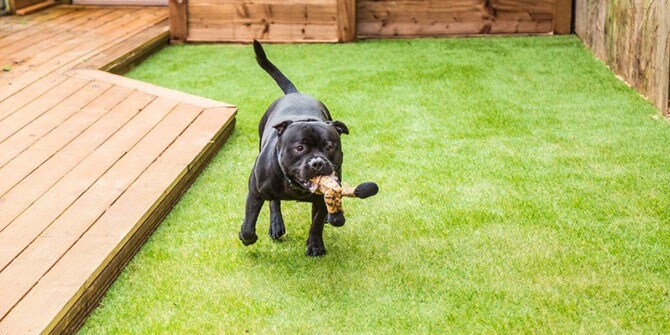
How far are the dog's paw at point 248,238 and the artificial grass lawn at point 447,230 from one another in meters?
0.06

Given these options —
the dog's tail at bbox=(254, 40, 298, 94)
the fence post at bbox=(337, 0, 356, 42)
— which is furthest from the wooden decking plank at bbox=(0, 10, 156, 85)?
the dog's tail at bbox=(254, 40, 298, 94)

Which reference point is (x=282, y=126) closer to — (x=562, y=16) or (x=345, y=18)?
(x=345, y=18)

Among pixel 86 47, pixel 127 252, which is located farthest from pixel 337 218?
pixel 86 47

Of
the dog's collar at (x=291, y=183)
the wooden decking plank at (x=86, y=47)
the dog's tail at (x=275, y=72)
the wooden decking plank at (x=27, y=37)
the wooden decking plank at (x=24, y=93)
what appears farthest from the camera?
the wooden decking plank at (x=27, y=37)

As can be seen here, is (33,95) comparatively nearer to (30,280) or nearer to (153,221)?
(153,221)

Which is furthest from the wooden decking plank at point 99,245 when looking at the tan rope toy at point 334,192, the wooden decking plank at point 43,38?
the wooden decking plank at point 43,38

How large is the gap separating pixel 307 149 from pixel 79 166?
161 centimetres

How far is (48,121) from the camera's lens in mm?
4918

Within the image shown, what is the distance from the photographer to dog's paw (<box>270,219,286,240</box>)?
3.59m

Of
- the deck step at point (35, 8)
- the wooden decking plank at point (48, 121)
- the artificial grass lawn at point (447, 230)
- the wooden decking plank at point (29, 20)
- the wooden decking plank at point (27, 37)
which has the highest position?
the deck step at point (35, 8)

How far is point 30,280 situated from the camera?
299 centimetres

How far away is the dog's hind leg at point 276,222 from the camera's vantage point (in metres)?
3.59

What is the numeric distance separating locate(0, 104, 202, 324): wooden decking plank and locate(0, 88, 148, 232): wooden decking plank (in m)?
0.07

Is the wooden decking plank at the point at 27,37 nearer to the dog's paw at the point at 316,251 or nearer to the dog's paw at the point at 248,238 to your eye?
the dog's paw at the point at 248,238
